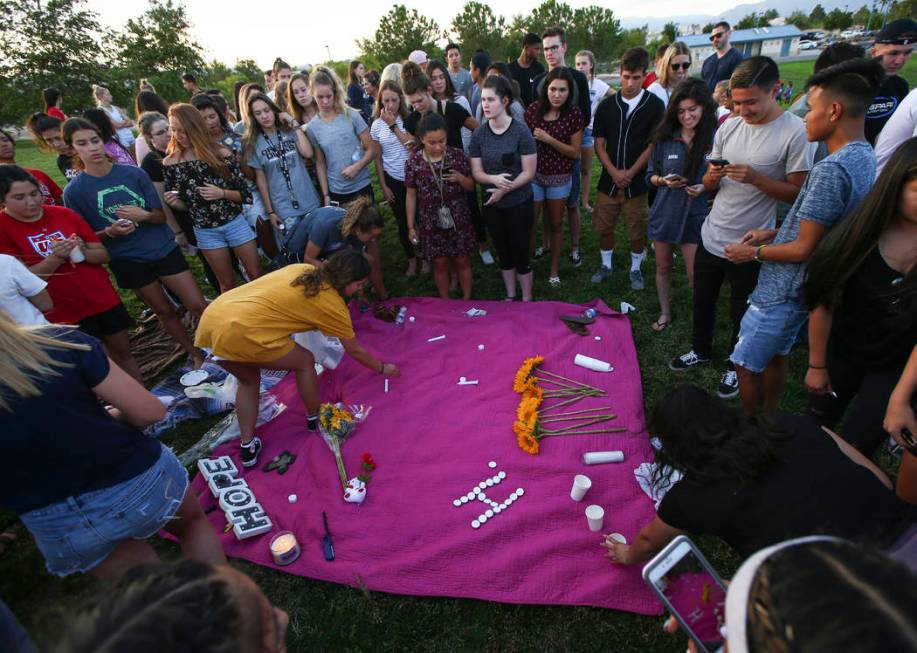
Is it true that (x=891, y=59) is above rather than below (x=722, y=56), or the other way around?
below

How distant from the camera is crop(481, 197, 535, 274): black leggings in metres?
4.70

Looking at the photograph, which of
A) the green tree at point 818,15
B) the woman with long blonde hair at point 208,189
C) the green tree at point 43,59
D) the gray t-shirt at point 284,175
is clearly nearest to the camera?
the woman with long blonde hair at point 208,189

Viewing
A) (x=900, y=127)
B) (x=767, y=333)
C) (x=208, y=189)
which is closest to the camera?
(x=767, y=333)

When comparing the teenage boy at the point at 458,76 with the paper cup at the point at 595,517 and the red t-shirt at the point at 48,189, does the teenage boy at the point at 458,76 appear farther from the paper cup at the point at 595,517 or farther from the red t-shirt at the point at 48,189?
the paper cup at the point at 595,517

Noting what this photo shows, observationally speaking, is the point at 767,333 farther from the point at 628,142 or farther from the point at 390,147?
the point at 390,147

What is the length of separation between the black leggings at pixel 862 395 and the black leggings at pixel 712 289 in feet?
2.83

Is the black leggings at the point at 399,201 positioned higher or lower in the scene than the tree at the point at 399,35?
lower

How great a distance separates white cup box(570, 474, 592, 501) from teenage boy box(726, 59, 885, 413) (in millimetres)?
1305

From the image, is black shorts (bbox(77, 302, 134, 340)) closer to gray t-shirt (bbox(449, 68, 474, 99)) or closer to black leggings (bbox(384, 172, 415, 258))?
black leggings (bbox(384, 172, 415, 258))

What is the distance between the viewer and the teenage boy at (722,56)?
688 centimetres

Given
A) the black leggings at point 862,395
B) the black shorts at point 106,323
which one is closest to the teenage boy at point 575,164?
the black leggings at point 862,395

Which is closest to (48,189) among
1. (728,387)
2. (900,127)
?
(728,387)

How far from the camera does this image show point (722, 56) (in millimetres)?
7090

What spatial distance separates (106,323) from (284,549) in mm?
2630
